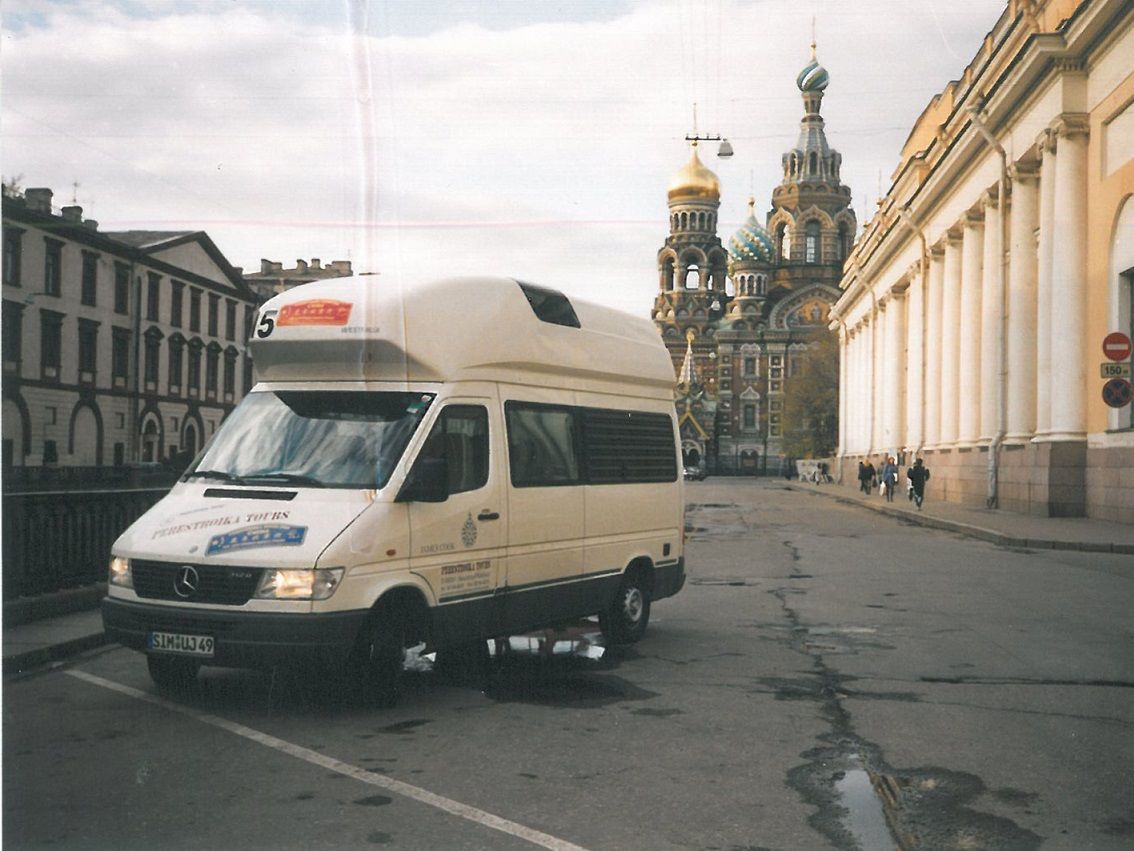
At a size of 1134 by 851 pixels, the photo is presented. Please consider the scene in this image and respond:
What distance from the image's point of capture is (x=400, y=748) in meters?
6.75

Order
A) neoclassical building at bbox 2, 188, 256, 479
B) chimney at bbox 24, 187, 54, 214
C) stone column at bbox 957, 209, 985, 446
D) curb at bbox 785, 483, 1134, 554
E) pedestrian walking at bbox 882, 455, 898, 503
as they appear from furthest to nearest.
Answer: pedestrian walking at bbox 882, 455, 898, 503
stone column at bbox 957, 209, 985, 446
curb at bbox 785, 483, 1134, 554
neoclassical building at bbox 2, 188, 256, 479
chimney at bbox 24, 187, 54, 214

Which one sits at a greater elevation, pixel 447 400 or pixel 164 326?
pixel 164 326

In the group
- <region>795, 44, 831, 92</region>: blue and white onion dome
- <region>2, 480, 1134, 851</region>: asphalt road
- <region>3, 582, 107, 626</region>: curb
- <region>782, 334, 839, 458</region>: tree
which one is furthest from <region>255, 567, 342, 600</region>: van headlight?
<region>795, 44, 831, 92</region>: blue and white onion dome

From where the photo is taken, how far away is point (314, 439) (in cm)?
825

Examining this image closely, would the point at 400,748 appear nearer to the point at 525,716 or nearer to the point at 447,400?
the point at 525,716

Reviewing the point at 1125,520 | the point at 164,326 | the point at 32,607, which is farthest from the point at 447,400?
the point at 1125,520

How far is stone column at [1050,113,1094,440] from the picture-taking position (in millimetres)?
31938

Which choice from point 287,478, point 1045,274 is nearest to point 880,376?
point 1045,274

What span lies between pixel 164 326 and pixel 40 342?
1.71 metres

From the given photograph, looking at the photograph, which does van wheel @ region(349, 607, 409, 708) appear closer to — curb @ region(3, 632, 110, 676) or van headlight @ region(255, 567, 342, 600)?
van headlight @ region(255, 567, 342, 600)

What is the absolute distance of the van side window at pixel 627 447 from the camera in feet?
34.2

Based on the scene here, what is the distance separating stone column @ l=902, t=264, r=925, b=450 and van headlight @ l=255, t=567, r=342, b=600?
49.7 meters

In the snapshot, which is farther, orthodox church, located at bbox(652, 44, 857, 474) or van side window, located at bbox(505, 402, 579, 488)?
orthodox church, located at bbox(652, 44, 857, 474)

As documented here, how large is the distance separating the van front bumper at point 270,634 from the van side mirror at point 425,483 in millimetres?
816
